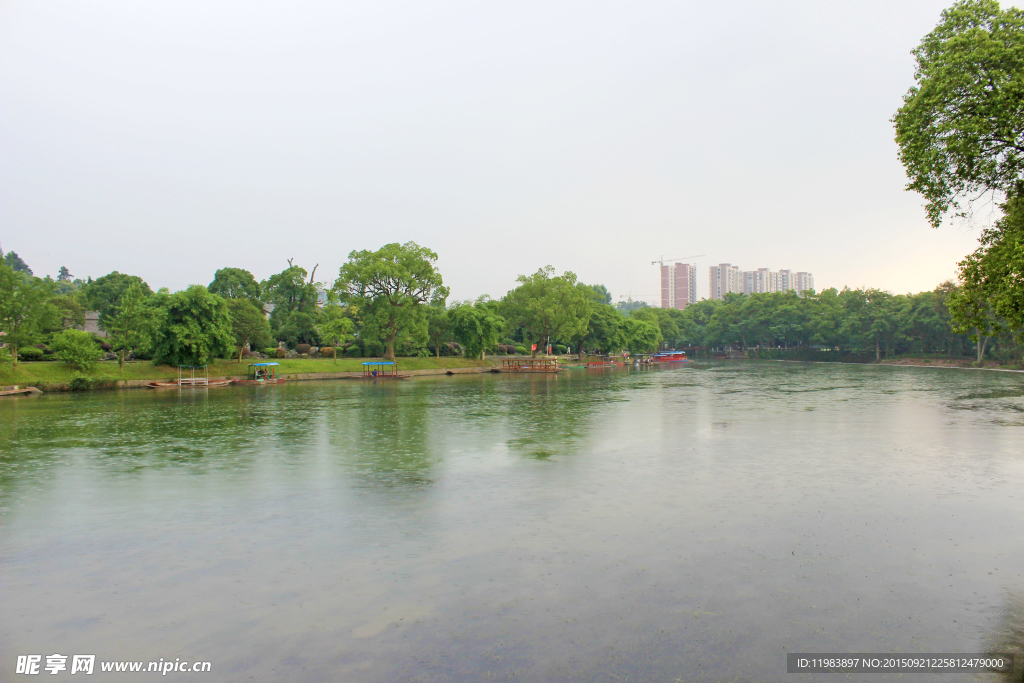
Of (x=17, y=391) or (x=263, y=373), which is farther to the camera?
(x=263, y=373)

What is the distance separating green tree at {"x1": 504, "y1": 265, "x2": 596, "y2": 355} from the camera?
9106 cm

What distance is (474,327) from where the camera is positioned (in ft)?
256

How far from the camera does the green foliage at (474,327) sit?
7794cm

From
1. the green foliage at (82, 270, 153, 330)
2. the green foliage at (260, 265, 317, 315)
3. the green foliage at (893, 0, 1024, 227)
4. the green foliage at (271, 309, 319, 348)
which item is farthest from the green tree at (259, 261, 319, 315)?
the green foliage at (893, 0, 1024, 227)

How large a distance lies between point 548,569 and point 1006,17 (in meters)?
12.1

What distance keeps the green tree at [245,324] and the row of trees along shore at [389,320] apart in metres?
0.12

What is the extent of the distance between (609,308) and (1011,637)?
10290 cm

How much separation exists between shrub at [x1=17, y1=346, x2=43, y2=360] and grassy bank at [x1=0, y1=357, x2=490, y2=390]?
3.75 ft

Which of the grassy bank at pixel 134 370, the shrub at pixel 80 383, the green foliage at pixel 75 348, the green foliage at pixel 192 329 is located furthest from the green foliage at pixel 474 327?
the shrub at pixel 80 383

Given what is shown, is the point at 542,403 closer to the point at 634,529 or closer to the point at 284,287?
the point at 634,529

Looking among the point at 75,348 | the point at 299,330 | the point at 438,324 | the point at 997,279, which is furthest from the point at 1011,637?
the point at 438,324

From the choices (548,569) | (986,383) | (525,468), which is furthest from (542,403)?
(986,383)

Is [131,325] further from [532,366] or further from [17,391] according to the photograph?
[532,366]

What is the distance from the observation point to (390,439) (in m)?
22.5
